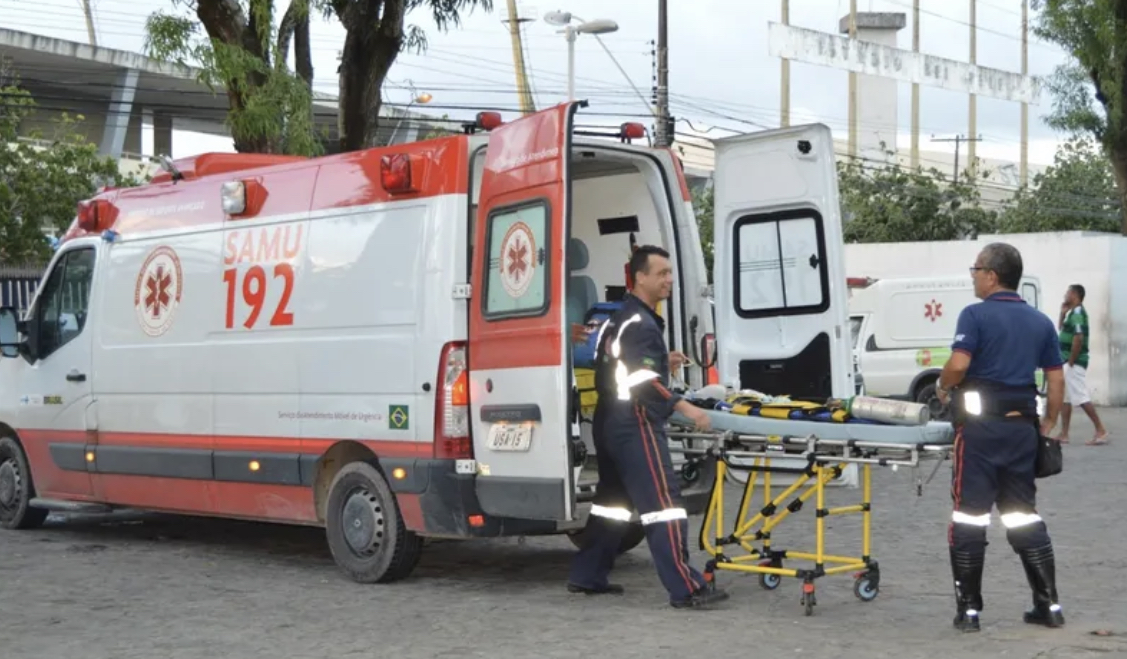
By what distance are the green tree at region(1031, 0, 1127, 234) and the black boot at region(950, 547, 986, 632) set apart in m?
19.0

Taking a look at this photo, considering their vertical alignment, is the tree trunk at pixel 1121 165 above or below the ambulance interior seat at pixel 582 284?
above

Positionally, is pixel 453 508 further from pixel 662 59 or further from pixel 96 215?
pixel 662 59

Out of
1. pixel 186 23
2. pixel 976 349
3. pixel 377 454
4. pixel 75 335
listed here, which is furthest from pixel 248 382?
pixel 186 23

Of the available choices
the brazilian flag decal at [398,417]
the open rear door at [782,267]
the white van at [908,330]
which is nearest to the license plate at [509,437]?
the brazilian flag decal at [398,417]

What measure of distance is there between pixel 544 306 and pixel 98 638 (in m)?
2.63

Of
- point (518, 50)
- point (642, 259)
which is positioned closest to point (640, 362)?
point (642, 259)

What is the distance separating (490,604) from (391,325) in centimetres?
158

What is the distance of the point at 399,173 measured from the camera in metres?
8.86

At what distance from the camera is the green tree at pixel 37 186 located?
2892cm

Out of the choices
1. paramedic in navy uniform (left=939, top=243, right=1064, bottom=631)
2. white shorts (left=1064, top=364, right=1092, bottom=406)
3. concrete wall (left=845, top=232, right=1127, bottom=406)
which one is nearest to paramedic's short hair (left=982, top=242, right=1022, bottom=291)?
paramedic in navy uniform (left=939, top=243, right=1064, bottom=631)

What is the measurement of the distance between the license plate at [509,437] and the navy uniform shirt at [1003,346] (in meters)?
2.16

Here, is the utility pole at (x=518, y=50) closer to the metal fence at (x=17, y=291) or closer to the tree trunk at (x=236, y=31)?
the metal fence at (x=17, y=291)

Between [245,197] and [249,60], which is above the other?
[249,60]

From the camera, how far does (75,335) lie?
37.3ft
